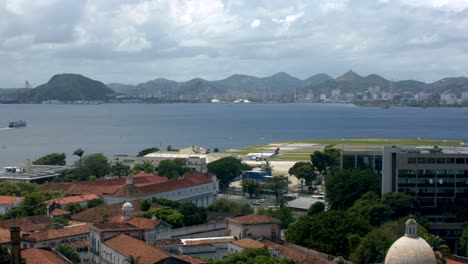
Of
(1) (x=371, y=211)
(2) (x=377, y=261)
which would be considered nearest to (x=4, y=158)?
(1) (x=371, y=211)

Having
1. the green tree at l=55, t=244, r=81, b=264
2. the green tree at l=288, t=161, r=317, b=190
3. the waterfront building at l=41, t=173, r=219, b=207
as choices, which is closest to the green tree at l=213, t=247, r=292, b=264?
the green tree at l=55, t=244, r=81, b=264

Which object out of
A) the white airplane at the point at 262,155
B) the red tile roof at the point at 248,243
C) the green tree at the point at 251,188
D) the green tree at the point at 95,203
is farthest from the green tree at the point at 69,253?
the white airplane at the point at 262,155

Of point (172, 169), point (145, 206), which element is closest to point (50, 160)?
point (172, 169)

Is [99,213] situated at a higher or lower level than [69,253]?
higher

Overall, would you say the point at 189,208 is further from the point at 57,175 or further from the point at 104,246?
the point at 57,175

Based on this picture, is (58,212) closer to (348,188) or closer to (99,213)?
(99,213)
